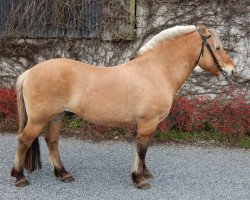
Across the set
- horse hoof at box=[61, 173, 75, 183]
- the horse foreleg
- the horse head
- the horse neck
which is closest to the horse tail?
horse hoof at box=[61, 173, 75, 183]

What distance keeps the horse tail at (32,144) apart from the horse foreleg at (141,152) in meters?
1.19

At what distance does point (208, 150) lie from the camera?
506 cm

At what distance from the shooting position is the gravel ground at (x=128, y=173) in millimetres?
3643

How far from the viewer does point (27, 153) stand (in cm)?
384

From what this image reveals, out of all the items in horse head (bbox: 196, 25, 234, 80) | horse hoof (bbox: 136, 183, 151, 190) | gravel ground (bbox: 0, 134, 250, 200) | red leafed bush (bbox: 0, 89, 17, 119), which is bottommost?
gravel ground (bbox: 0, 134, 250, 200)

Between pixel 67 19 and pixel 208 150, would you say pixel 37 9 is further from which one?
pixel 208 150

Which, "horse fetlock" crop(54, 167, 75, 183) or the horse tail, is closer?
the horse tail

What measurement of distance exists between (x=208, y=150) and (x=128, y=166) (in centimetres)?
142

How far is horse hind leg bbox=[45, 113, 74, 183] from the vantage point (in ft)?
12.9

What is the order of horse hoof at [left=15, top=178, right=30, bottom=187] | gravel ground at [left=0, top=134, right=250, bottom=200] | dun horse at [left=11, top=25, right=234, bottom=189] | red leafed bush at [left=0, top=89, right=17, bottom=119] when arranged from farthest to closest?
red leafed bush at [left=0, top=89, right=17, bottom=119] → horse hoof at [left=15, top=178, right=30, bottom=187] → gravel ground at [left=0, top=134, right=250, bottom=200] → dun horse at [left=11, top=25, right=234, bottom=189]

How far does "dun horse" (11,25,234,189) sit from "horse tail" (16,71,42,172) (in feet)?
0.04

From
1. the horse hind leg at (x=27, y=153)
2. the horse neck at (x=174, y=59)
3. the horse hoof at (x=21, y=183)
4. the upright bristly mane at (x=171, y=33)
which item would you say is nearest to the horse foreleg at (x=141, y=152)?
the horse neck at (x=174, y=59)

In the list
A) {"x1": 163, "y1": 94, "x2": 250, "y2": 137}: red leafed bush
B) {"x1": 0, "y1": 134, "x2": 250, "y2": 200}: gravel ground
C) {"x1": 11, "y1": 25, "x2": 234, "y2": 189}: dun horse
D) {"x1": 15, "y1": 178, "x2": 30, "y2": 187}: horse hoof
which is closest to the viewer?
{"x1": 11, "y1": 25, "x2": 234, "y2": 189}: dun horse

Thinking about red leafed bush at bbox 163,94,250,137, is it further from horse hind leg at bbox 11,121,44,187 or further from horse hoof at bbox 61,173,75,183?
horse hind leg at bbox 11,121,44,187
